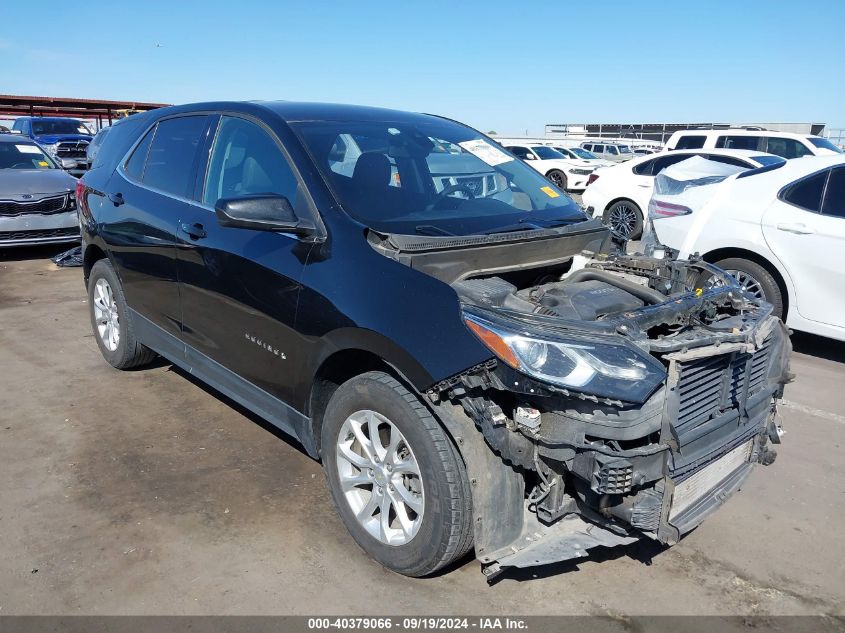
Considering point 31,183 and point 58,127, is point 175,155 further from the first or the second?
point 58,127

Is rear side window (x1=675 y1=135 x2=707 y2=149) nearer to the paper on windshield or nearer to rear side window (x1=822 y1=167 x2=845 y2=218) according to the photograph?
rear side window (x1=822 y1=167 x2=845 y2=218)

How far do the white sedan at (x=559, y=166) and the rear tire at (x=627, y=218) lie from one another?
9261mm

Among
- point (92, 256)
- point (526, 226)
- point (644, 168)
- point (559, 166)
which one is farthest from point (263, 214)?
point (559, 166)

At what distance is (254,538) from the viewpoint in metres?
3.08

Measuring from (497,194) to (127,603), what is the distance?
99.9 inches

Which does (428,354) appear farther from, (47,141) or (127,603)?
(47,141)

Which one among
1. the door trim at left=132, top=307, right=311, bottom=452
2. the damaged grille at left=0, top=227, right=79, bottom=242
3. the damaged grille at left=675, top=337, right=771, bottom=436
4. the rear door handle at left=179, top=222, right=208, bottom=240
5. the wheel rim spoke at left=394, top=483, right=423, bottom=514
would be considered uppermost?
the rear door handle at left=179, top=222, right=208, bottom=240

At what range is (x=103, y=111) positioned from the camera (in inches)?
1120

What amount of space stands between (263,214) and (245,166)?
68cm

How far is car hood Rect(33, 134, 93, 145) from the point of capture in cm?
1822

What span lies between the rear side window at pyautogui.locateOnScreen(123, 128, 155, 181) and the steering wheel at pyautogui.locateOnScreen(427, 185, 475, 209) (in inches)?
82.1

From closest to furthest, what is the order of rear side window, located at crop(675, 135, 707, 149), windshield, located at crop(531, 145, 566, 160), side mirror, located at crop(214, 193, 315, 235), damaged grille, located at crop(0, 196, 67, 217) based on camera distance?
side mirror, located at crop(214, 193, 315, 235) → damaged grille, located at crop(0, 196, 67, 217) → rear side window, located at crop(675, 135, 707, 149) → windshield, located at crop(531, 145, 566, 160)

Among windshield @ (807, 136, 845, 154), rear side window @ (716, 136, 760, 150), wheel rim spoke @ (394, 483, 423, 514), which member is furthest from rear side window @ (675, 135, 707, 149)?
wheel rim spoke @ (394, 483, 423, 514)

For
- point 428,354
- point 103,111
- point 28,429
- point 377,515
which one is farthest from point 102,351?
point 103,111
